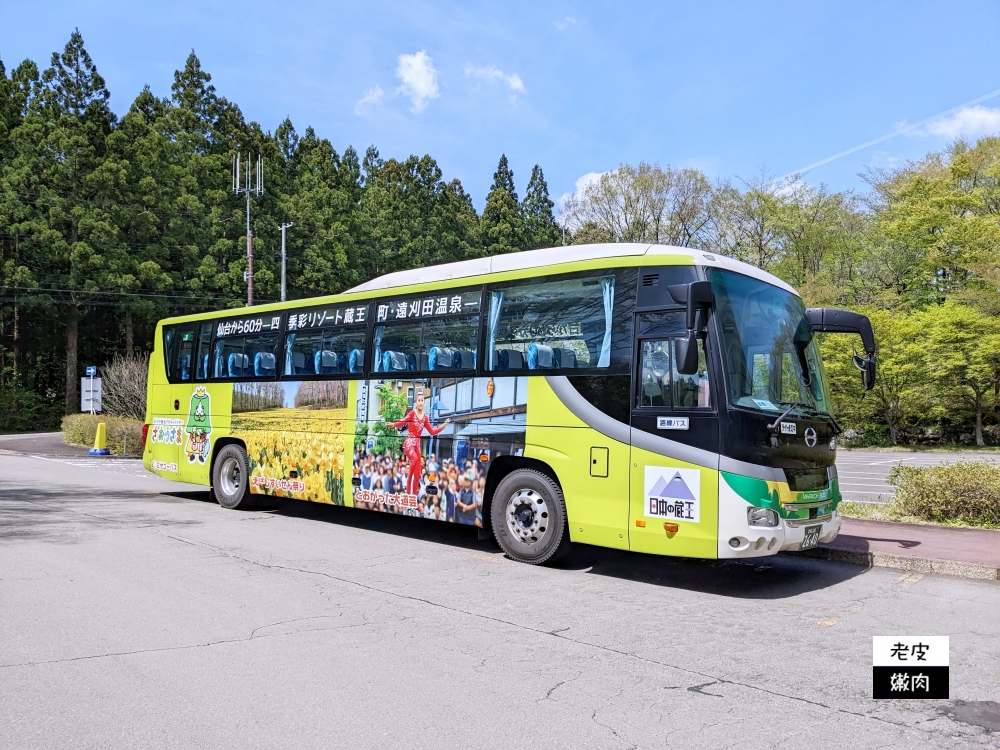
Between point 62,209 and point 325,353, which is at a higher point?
point 62,209

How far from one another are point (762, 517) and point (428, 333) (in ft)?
15.6

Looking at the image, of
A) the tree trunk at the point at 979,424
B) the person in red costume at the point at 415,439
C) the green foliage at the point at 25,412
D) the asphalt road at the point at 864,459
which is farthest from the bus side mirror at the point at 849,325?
the green foliage at the point at 25,412

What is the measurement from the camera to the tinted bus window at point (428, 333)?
9.84m

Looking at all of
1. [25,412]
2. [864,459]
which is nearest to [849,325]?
[864,459]

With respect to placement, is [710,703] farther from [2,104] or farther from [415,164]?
[415,164]

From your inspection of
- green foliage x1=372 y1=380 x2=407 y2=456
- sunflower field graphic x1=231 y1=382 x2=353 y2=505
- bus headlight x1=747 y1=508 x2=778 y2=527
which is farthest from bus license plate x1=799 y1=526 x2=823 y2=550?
sunflower field graphic x1=231 y1=382 x2=353 y2=505

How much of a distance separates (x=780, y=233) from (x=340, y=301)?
41.0 m

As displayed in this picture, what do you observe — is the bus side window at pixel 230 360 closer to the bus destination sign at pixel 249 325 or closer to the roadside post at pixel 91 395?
the bus destination sign at pixel 249 325

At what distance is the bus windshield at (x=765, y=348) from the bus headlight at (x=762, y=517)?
96cm

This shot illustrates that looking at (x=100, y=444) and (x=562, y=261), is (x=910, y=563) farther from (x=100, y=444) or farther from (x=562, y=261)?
(x=100, y=444)

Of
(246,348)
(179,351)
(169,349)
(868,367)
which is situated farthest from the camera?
(169,349)

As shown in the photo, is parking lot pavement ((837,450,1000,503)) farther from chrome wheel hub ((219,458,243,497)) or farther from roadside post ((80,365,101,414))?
roadside post ((80,365,101,414))

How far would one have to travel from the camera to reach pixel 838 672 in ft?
17.6

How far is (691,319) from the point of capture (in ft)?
24.5
